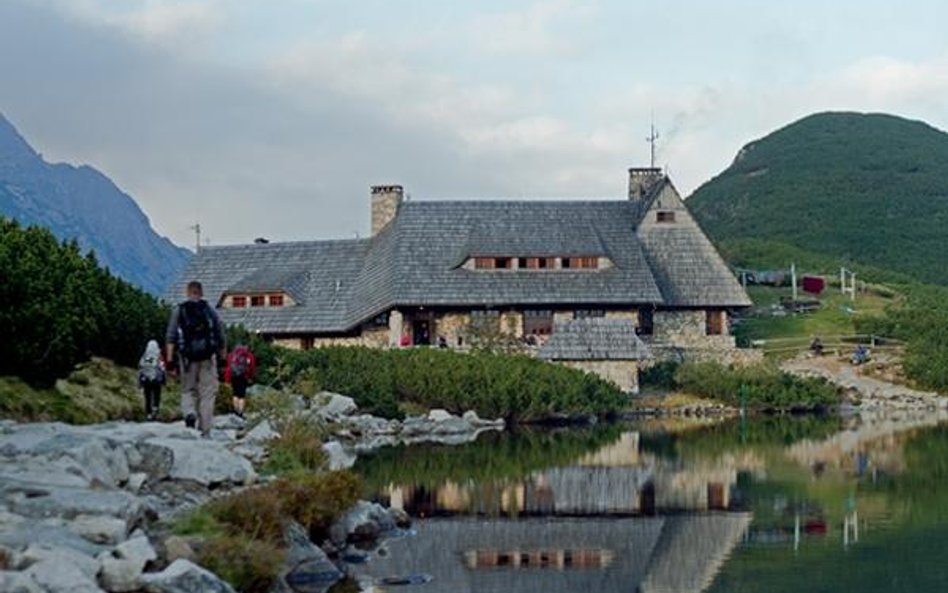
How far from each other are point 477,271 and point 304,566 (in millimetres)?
36822

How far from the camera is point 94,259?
100 feet

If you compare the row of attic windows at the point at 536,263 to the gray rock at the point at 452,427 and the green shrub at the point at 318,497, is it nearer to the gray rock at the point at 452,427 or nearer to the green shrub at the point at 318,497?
the gray rock at the point at 452,427

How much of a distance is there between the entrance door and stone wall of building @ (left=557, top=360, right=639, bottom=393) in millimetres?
7450

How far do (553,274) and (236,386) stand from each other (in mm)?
26560

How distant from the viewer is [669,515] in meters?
18.7

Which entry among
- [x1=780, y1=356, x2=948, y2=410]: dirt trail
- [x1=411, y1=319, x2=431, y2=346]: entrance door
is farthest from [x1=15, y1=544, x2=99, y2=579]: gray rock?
[x1=411, y1=319, x2=431, y2=346]: entrance door

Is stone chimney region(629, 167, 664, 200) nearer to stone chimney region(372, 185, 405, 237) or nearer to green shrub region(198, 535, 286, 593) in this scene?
stone chimney region(372, 185, 405, 237)

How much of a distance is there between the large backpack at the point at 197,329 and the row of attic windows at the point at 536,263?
33.5m

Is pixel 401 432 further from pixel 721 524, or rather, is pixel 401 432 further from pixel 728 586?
pixel 728 586

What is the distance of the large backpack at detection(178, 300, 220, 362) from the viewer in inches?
685

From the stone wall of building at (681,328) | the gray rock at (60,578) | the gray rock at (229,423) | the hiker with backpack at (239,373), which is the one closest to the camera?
the gray rock at (60,578)

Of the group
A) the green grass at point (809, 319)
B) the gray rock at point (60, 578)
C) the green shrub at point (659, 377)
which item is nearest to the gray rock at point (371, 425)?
the green shrub at point (659, 377)

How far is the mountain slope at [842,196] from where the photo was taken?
8856 cm

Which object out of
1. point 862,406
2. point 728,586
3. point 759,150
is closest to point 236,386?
point 728,586
